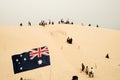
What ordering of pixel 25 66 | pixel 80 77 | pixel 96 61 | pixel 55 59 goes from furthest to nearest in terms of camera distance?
pixel 96 61, pixel 55 59, pixel 80 77, pixel 25 66

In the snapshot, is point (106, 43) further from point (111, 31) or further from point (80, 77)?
point (80, 77)

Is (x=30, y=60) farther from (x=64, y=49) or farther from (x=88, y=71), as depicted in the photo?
(x=64, y=49)

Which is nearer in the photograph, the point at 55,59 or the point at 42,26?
the point at 55,59

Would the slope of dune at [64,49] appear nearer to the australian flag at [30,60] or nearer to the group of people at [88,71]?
the group of people at [88,71]

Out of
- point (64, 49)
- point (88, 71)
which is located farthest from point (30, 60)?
point (64, 49)

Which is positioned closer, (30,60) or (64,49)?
(30,60)

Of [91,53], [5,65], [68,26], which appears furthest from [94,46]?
[5,65]

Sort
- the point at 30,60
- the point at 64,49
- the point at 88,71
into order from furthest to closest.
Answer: the point at 64,49, the point at 88,71, the point at 30,60
